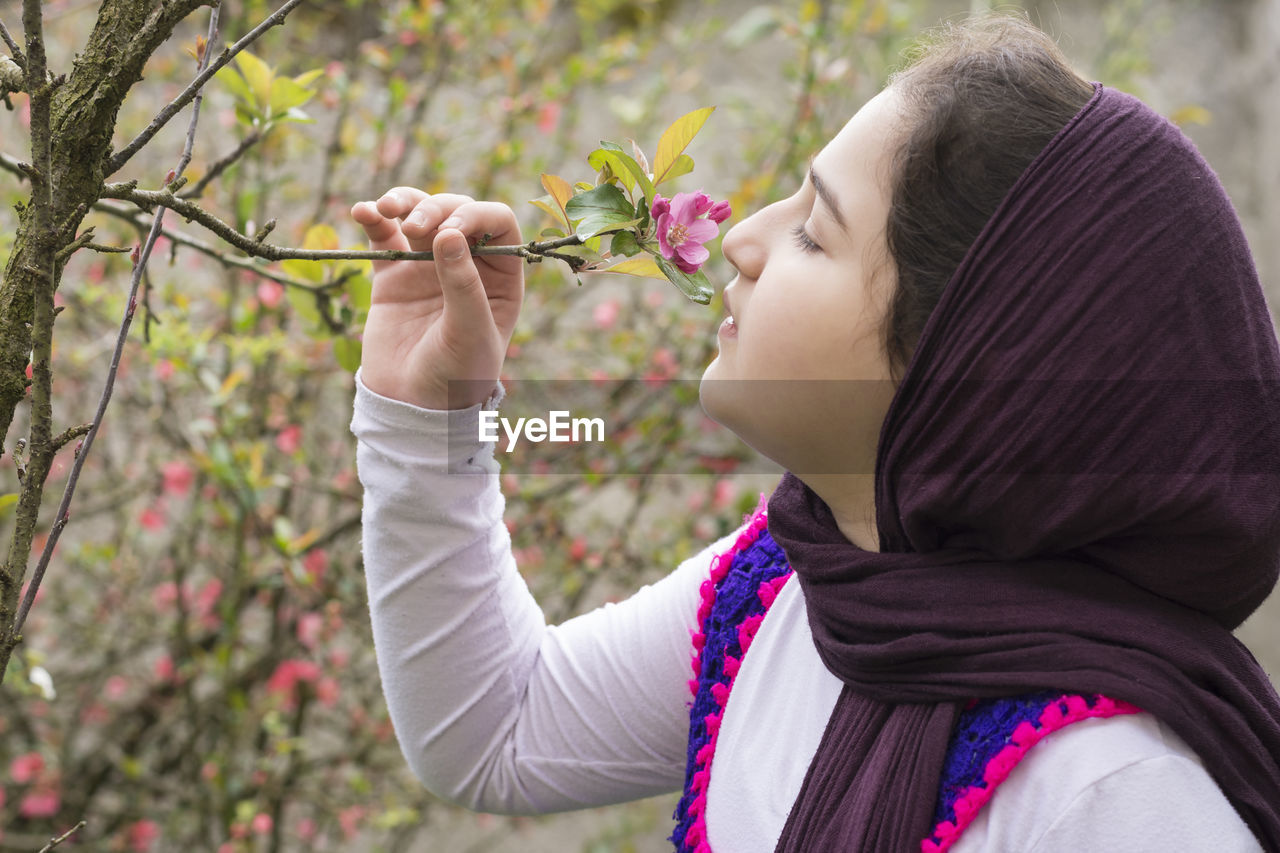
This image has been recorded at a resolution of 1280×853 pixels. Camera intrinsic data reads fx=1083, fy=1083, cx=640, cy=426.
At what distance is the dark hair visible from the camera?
73cm

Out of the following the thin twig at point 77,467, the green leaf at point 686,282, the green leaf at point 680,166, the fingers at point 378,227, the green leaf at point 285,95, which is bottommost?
the thin twig at point 77,467

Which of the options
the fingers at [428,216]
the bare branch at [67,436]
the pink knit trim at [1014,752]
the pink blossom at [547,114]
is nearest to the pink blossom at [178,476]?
the pink blossom at [547,114]

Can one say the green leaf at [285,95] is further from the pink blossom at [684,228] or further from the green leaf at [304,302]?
the pink blossom at [684,228]

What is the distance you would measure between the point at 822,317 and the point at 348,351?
468 millimetres

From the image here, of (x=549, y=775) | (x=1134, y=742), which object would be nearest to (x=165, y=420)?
(x=549, y=775)

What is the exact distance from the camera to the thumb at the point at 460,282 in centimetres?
77

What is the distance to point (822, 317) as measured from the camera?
29.3 inches

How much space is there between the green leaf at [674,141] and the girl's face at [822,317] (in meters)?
0.09

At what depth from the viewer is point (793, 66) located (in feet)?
6.30

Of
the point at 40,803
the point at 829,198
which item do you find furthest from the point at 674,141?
the point at 40,803

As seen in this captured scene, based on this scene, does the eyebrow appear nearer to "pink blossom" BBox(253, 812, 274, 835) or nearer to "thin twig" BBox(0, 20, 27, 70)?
"thin twig" BBox(0, 20, 27, 70)

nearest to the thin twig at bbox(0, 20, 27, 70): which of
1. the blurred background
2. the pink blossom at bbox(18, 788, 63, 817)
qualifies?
the blurred background

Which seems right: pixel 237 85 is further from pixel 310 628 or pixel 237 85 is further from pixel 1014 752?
pixel 310 628

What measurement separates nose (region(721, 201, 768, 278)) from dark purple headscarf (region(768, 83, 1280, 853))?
0.14m
